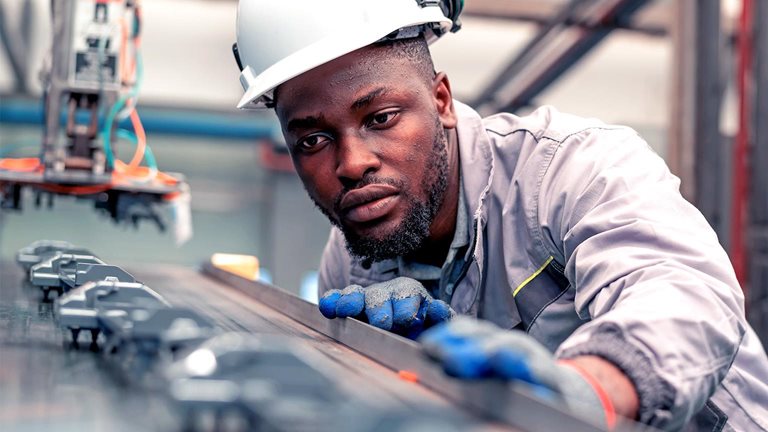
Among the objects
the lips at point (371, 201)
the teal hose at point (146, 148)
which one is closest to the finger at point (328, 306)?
the lips at point (371, 201)

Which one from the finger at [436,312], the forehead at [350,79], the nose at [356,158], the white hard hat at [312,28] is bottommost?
the finger at [436,312]

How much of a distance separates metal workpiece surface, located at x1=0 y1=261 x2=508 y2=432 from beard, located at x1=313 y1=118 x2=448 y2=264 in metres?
0.26

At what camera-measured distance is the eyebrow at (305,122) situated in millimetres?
1434

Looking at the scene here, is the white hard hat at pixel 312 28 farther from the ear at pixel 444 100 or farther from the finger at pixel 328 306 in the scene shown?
the finger at pixel 328 306

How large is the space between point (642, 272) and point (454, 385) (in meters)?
0.38

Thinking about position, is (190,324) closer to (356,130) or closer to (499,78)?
(356,130)

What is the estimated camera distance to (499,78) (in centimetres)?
447

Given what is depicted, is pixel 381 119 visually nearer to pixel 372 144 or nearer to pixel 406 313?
pixel 372 144

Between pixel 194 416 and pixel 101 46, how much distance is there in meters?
1.61

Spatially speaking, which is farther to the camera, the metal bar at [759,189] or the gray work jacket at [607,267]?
the metal bar at [759,189]

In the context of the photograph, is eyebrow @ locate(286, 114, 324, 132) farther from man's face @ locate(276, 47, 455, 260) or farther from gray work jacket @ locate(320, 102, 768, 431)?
gray work jacket @ locate(320, 102, 768, 431)

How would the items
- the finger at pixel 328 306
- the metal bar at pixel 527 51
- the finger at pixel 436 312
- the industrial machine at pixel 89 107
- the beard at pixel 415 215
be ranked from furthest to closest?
the metal bar at pixel 527 51 → the industrial machine at pixel 89 107 → the beard at pixel 415 215 → the finger at pixel 436 312 → the finger at pixel 328 306

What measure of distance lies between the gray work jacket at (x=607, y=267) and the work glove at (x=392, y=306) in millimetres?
155

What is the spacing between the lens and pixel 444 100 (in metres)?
1.61
